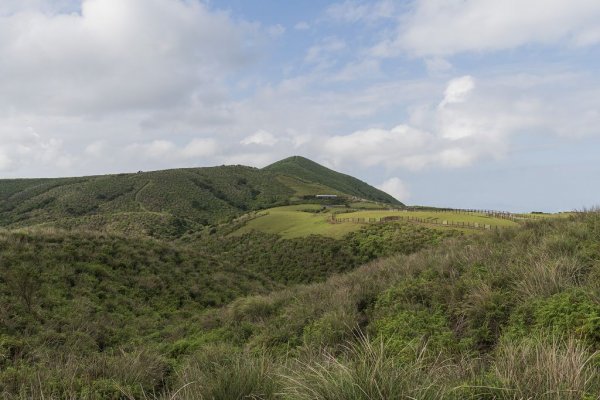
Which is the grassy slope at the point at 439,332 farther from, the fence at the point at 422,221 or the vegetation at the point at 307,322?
the fence at the point at 422,221

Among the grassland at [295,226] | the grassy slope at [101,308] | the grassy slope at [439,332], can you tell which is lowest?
the grassy slope at [101,308]

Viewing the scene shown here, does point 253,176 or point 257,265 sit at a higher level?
point 253,176

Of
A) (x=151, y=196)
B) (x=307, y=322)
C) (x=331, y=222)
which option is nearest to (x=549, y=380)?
(x=307, y=322)

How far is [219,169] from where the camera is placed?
148375 millimetres

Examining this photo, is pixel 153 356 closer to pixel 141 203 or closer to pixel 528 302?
pixel 528 302

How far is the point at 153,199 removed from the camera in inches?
4109

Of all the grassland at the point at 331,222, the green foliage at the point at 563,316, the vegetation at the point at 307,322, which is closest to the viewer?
the vegetation at the point at 307,322

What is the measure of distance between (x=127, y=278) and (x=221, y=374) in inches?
681

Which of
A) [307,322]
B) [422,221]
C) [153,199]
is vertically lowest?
[307,322]

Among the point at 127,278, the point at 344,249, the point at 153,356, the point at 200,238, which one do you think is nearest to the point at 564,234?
the point at 153,356

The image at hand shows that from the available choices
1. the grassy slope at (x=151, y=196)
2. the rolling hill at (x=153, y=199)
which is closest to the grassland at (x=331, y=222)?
the rolling hill at (x=153, y=199)

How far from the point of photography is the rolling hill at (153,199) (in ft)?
247

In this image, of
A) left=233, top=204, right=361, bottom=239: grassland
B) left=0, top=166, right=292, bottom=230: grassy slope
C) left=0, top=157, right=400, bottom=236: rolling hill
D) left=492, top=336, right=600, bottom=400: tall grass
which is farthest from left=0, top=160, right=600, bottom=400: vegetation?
left=0, top=166, right=292, bottom=230: grassy slope

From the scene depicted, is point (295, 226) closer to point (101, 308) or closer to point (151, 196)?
point (101, 308)
